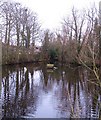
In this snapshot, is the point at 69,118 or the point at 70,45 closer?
the point at 69,118

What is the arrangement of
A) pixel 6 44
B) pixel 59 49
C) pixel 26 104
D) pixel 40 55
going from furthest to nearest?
pixel 40 55 < pixel 59 49 < pixel 6 44 < pixel 26 104

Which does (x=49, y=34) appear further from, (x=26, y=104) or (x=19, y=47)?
(x=26, y=104)

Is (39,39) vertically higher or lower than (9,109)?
higher

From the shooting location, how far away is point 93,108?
7879 mm

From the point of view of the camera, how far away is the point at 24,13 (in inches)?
1377

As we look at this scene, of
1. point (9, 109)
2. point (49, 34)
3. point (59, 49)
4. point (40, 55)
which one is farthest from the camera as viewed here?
point (49, 34)

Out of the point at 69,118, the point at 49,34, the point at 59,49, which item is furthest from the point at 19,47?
the point at 69,118

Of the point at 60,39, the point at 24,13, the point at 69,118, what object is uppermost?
the point at 24,13

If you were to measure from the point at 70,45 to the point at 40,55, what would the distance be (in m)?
6.68

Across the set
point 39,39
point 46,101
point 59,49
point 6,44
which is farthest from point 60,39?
point 46,101

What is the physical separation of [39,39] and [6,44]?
1127 centimetres

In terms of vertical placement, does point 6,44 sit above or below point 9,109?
above

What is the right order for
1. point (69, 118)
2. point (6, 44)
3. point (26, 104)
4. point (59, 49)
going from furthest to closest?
point (59, 49), point (6, 44), point (26, 104), point (69, 118)

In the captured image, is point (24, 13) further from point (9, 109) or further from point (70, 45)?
point (9, 109)
